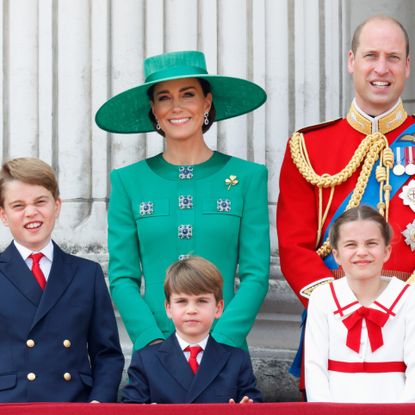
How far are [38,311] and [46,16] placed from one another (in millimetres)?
1874

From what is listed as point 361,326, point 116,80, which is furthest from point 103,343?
point 116,80

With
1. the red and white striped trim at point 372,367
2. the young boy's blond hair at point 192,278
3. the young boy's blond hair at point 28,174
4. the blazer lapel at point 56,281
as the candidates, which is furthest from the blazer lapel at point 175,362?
the young boy's blond hair at point 28,174

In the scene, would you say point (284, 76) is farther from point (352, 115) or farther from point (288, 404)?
point (288, 404)

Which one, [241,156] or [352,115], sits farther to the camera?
[241,156]

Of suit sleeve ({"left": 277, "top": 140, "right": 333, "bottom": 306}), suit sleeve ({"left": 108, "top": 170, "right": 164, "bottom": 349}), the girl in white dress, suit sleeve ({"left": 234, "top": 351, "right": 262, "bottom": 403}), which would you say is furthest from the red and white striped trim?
suit sleeve ({"left": 108, "top": 170, "right": 164, "bottom": 349})

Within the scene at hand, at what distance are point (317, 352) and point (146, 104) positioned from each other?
1.26 meters

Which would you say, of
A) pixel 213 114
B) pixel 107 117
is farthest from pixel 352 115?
pixel 107 117

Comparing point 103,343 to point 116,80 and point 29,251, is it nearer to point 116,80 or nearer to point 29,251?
point 29,251

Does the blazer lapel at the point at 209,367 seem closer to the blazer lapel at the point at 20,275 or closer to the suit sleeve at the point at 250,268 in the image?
the suit sleeve at the point at 250,268

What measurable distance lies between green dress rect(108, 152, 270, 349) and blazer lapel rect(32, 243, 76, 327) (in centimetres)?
25

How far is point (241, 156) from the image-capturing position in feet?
18.8

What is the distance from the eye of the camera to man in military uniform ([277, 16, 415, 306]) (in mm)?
4660

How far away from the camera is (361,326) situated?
4266 millimetres

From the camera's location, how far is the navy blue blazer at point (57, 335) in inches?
169
